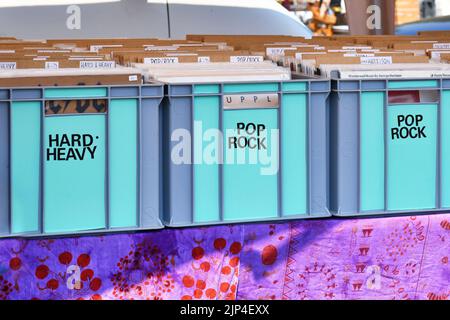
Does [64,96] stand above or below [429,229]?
above

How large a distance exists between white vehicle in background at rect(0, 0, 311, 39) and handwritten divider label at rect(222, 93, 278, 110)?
146 inches

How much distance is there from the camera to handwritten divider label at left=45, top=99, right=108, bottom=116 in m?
2.04

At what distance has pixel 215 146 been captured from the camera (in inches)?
84.0

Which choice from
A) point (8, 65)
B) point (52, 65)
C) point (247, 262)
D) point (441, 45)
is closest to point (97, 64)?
point (52, 65)

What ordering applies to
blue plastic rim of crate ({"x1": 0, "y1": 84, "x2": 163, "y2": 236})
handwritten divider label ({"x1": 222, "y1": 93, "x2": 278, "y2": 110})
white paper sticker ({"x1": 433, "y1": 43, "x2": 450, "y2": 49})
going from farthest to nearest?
white paper sticker ({"x1": 433, "y1": 43, "x2": 450, "y2": 49}) → handwritten divider label ({"x1": 222, "y1": 93, "x2": 278, "y2": 110}) → blue plastic rim of crate ({"x1": 0, "y1": 84, "x2": 163, "y2": 236})

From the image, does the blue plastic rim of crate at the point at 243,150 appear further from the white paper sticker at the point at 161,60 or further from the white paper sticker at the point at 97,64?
the white paper sticker at the point at 161,60

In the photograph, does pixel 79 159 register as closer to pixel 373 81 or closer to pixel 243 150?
pixel 243 150

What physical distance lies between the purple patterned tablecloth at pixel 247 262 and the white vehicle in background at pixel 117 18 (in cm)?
372

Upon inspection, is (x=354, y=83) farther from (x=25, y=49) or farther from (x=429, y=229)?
(x=25, y=49)

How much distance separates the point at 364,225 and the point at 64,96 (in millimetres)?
736

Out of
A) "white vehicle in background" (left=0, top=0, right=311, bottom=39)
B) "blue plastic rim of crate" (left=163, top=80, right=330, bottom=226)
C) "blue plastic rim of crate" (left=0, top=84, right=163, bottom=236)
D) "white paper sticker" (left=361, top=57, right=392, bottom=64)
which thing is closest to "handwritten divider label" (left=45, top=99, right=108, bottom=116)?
"blue plastic rim of crate" (left=0, top=84, right=163, bottom=236)

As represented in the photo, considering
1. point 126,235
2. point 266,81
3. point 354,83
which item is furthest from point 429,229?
point 126,235

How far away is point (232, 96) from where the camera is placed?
84.2 inches

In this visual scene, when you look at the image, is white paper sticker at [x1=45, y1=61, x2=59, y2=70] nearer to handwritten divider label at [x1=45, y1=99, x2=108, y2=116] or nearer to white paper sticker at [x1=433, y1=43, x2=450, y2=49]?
handwritten divider label at [x1=45, y1=99, x2=108, y2=116]
